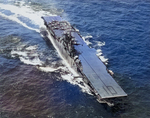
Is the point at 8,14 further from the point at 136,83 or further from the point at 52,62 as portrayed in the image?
the point at 136,83

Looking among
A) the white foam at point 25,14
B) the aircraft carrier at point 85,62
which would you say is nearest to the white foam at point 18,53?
the aircraft carrier at point 85,62

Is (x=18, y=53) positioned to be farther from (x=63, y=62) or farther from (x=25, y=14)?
(x=25, y=14)

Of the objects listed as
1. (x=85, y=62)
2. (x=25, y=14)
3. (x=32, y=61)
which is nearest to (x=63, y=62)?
(x=85, y=62)

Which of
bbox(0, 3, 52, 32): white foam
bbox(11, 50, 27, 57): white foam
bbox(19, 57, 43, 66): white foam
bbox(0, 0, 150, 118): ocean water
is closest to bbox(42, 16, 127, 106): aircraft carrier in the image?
bbox(0, 0, 150, 118): ocean water

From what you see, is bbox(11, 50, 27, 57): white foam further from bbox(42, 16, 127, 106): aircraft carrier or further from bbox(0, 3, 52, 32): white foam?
bbox(0, 3, 52, 32): white foam

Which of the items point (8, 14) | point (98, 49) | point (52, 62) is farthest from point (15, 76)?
point (8, 14)

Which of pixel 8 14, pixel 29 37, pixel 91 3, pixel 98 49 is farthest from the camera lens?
pixel 91 3
